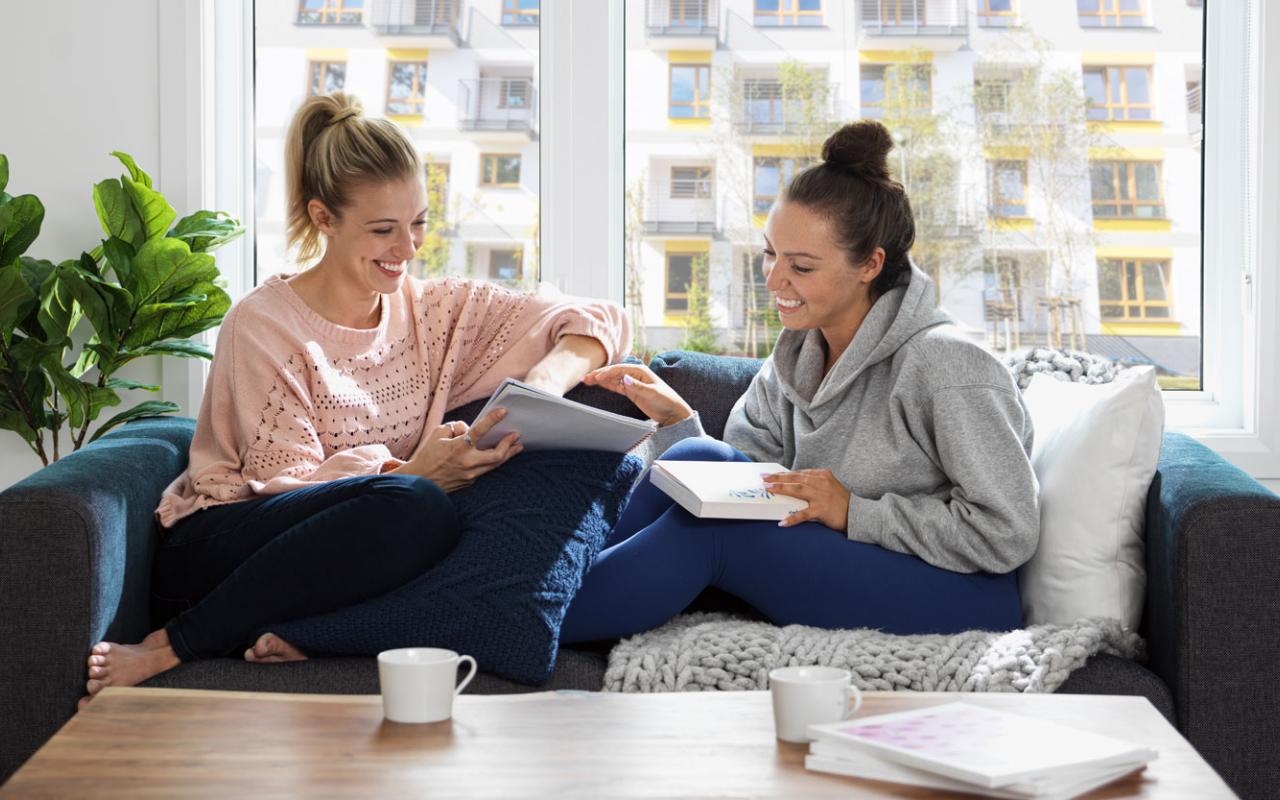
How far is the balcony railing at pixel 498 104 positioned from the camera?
332 cm

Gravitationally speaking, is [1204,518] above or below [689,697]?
above

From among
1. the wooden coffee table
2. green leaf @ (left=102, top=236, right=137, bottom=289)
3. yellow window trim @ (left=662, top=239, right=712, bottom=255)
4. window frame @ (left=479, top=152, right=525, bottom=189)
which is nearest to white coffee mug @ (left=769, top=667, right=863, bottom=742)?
the wooden coffee table

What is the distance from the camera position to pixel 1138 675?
1.91m

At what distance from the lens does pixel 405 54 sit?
10.9 ft

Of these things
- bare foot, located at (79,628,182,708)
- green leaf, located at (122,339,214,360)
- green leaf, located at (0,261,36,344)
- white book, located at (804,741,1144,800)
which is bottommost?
bare foot, located at (79,628,182,708)

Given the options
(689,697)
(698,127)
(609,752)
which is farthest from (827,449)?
(698,127)

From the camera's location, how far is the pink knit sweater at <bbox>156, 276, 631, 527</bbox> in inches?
86.2

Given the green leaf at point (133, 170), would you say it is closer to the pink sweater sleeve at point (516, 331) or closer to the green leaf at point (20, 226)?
the green leaf at point (20, 226)

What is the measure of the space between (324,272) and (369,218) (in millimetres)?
144

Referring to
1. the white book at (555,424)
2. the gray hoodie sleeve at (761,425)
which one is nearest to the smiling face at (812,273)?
the gray hoodie sleeve at (761,425)

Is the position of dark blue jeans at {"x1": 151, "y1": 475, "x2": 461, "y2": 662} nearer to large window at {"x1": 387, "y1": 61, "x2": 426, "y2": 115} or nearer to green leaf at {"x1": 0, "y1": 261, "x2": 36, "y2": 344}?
green leaf at {"x1": 0, "y1": 261, "x2": 36, "y2": 344}

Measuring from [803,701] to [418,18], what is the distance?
2.49 m

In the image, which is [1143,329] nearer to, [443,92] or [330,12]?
[443,92]

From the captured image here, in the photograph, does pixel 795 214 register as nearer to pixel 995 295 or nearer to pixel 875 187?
pixel 875 187
